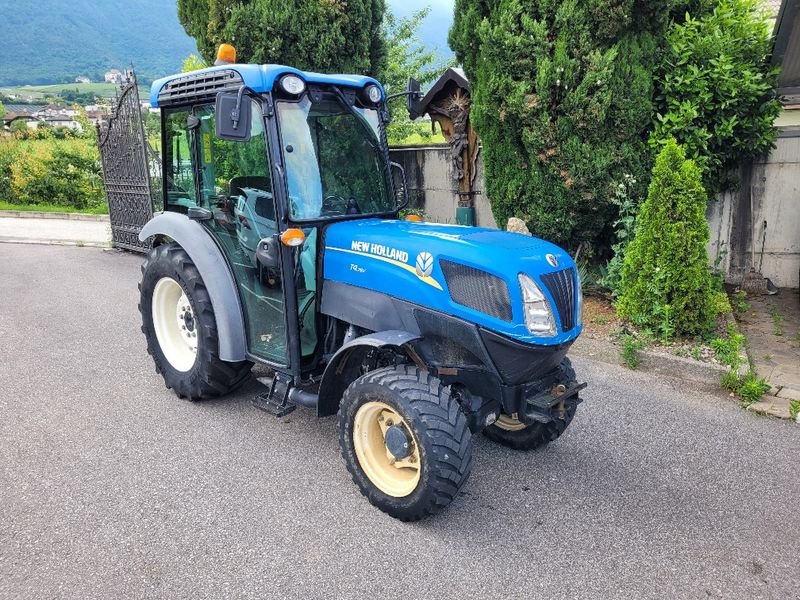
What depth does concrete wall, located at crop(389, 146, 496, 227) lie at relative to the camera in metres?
8.56

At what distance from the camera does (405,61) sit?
15.1m

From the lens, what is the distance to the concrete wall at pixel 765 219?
680 cm

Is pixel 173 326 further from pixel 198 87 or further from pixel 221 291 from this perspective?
pixel 198 87

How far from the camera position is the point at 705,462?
3.70m

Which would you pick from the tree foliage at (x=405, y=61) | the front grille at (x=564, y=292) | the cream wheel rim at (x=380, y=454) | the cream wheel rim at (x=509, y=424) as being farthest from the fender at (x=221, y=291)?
the tree foliage at (x=405, y=61)

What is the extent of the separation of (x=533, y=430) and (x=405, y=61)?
43.6 ft

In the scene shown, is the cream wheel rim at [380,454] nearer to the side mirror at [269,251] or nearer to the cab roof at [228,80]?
the side mirror at [269,251]

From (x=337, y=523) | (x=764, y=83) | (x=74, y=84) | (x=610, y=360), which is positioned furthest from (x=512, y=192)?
(x=74, y=84)

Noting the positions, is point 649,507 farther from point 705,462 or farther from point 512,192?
point 512,192

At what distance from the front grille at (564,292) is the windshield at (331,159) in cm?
134

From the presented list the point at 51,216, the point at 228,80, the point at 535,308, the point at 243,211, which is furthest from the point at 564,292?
the point at 51,216

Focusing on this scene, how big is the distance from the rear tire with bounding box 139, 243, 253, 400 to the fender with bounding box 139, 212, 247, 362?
0.12 m

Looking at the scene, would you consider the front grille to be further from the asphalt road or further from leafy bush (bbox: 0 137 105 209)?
leafy bush (bbox: 0 137 105 209)

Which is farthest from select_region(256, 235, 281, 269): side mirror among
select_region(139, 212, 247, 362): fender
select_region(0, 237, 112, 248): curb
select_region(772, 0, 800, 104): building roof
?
select_region(0, 237, 112, 248): curb
